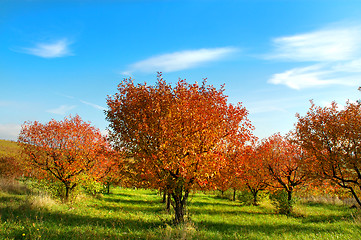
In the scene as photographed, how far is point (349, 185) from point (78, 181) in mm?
24629

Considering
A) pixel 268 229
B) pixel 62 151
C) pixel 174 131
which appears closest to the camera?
pixel 174 131

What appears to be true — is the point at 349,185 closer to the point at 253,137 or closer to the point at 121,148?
the point at 253,137

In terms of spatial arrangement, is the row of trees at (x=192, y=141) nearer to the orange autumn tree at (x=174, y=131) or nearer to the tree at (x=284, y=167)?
the orange autumn tree at (x=174, y=131)

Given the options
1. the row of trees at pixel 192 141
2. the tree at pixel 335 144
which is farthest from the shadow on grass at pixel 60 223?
the tree at pixel 335 144

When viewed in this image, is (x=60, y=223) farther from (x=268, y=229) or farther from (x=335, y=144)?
(x=335, y=144)

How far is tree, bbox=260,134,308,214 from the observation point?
25139mm

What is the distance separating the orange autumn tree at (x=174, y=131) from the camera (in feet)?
41.2

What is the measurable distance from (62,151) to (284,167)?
24500 millimetres

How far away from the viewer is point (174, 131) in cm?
1294

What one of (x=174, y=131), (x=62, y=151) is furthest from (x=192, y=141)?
(x=62, y=151)

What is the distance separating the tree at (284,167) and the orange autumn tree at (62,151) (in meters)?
19.2

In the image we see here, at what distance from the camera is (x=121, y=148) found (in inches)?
570

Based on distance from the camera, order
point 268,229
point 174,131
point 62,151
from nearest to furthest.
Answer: point 174,131
point 268,229
point 62,151

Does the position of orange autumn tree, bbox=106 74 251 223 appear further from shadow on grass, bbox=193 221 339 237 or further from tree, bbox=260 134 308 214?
tree, bbox=260 134 308 214
